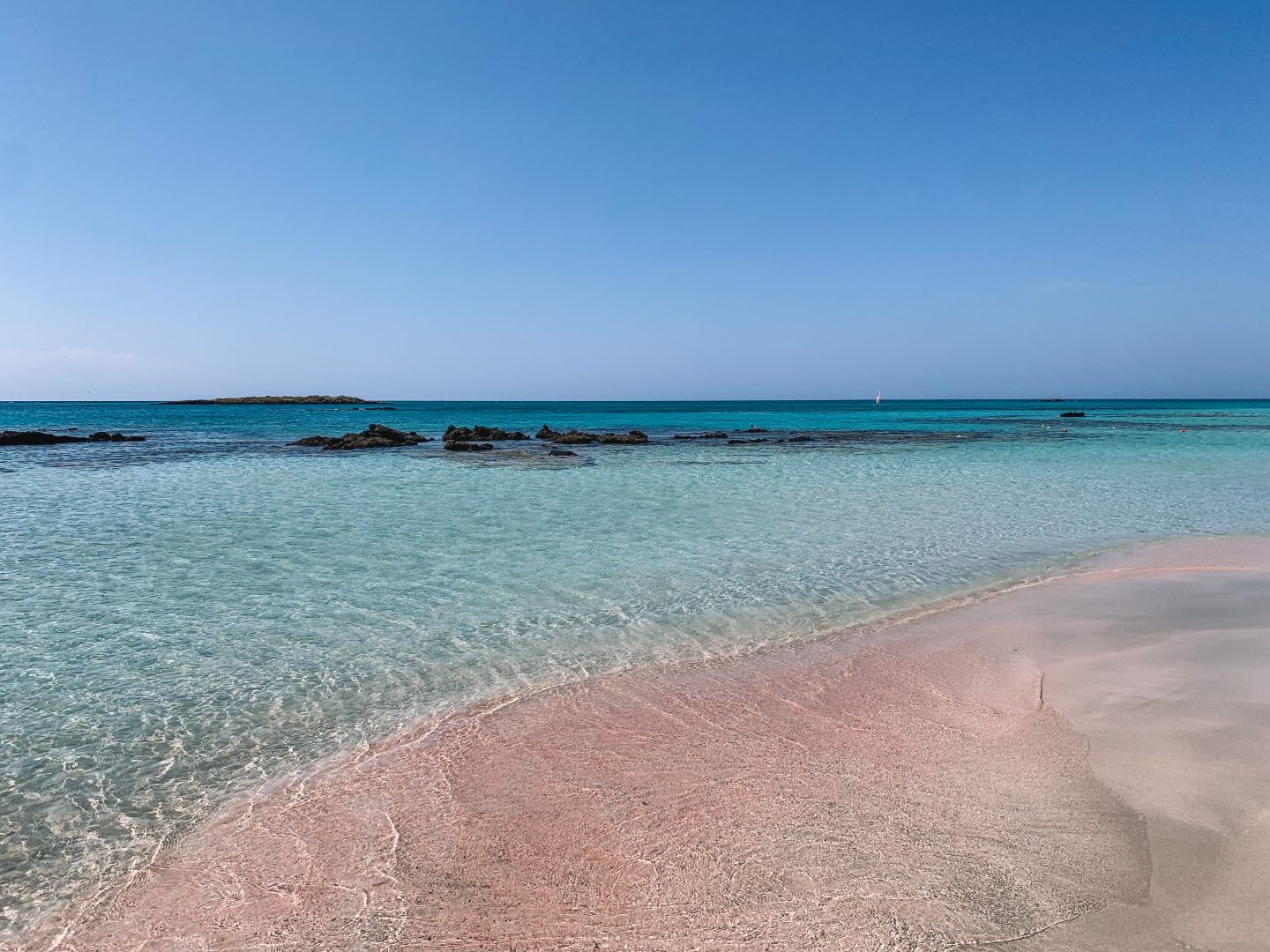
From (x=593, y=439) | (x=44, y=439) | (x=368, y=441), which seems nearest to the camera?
(x=368, y=441)

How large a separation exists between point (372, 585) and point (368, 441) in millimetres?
31203

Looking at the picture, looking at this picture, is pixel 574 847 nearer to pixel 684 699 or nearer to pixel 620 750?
pixel 620 750

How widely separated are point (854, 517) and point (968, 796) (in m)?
11.7

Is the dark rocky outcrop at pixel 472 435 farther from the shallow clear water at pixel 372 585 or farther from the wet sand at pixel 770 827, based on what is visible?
the wet sand at pixel 770 827

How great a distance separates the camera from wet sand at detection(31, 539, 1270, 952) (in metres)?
3.40

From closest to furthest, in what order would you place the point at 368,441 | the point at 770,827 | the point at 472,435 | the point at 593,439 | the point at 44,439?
1. the point at 770,827
2. the point at 368,441
3. the point at 44,439
4. the point at 593,439
5. the point at 472,435

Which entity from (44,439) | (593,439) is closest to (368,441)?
(593,439)

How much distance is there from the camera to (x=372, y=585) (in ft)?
32.6

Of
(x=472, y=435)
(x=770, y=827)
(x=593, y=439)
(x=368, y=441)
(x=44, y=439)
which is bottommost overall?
(x=770, y=827)

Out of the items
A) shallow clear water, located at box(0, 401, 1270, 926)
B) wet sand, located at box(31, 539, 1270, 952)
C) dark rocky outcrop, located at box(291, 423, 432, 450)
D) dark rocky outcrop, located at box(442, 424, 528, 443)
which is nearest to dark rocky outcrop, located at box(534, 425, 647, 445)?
dark rocky outcrop, located at box(442, 424, 528, 443)

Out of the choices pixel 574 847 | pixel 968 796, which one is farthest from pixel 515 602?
pixel 968 796

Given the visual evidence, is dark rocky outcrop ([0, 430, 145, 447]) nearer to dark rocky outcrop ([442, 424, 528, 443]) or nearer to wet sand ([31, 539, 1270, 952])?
dark rocky outcrop ([442, 424, 528, 443])

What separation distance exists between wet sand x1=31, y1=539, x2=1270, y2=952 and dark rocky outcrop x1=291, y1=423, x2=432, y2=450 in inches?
1366

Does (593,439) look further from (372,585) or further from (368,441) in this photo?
(372,585)
